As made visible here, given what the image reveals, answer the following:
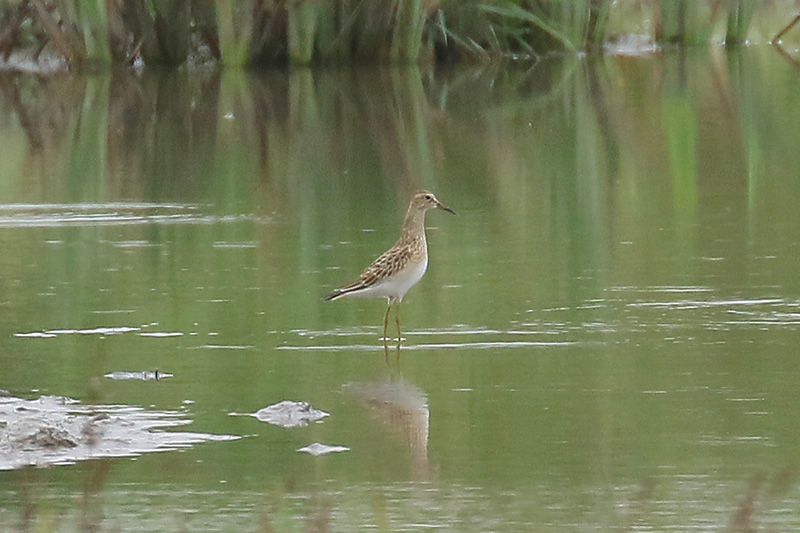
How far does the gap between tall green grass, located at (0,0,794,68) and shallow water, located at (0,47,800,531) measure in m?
7.34

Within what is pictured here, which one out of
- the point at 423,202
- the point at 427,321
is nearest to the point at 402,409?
the point at 427,321

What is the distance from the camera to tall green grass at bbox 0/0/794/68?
1014 inches

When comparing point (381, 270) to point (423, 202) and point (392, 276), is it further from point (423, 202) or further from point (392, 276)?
point (423, 202)

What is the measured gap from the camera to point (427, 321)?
888cm

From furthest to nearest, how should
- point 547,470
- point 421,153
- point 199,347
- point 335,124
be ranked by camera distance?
point 335,124
point 421,153
point 199,347
point 547,470

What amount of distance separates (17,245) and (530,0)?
16.9m

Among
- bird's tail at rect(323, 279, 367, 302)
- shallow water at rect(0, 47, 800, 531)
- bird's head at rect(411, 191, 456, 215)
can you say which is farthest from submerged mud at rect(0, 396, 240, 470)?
bird's head at rect(411, 191, 456, 215)

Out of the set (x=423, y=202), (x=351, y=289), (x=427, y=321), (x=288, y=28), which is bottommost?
(x=427, y=321)

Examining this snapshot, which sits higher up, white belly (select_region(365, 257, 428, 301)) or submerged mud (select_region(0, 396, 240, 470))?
white belly (select_region(365, 257, 428, 301))

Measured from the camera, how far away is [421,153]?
1589 centimetres

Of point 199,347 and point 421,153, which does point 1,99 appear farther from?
point 199,347

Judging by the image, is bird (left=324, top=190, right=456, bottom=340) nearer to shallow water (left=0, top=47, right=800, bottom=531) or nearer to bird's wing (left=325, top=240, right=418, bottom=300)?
bird's wing (left=325, top=240, right=418, bottom=300)

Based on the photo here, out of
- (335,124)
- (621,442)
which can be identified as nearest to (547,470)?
(621,442)

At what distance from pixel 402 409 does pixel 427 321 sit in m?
1.87
